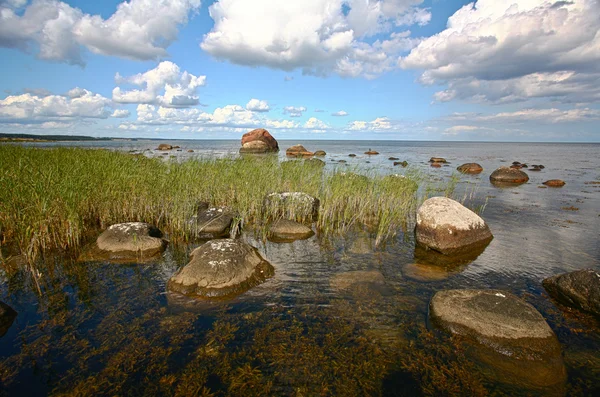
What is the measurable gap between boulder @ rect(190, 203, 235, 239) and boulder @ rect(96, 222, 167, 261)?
1395mm

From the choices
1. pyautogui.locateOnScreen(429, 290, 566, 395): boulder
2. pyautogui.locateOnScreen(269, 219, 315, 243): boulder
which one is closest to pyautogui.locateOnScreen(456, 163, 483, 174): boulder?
pyautogui.locateOnScreen(269, 219, 315, 243): boulder

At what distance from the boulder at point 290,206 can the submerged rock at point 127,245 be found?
4.72 meters

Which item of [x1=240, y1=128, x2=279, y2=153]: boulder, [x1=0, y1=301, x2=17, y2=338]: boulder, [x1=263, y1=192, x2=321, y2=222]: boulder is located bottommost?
[x1=0, y1=301, x2=17, y2=338]: boulder

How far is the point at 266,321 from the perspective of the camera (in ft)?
19.5

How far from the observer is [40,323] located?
5707 millimetres

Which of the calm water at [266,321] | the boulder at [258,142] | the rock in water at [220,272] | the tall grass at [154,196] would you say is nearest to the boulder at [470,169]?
the tall grass at [154,196]

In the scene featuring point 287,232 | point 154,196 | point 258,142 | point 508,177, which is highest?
point 258,142

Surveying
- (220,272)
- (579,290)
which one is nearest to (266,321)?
(220,272)

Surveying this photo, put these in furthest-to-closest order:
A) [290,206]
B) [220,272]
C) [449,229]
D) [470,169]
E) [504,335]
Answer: [470,169] → [290,206] → [449,229] → [220,272] → [504,335]

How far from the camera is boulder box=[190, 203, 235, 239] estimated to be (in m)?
10.7

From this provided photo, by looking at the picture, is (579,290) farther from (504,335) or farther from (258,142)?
(258,142)

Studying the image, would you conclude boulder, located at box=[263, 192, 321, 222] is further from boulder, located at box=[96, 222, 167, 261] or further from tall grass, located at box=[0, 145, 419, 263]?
boulder, located at box=[96, 222, 167, 261]

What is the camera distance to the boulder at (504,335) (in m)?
4.68

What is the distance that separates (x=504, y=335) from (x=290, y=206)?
8706 millimetres
